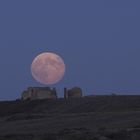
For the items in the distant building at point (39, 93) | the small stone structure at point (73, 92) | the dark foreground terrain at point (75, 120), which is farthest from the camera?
the distant building at point (39, 93)

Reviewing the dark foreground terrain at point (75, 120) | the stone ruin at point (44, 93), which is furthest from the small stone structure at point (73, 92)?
the dark foreground terrain at point (75, 120)

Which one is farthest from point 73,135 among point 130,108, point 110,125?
point 130,108

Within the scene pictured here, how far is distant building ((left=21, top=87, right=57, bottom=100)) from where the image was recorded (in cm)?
9600

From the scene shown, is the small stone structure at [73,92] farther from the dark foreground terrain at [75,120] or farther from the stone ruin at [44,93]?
the dark foreground terrain at [75,120]

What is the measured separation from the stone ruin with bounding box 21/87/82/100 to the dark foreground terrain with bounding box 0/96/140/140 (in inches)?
140

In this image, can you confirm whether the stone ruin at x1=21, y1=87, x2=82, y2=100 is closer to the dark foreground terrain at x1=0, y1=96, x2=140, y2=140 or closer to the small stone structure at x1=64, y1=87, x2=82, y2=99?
the small stone structure at x1=64, y1=87, x2=82, y2=99

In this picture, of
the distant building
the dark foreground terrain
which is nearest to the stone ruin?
the distant building

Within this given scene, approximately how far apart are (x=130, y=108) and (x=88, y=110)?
6123 millimetres

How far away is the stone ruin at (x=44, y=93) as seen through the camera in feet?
314

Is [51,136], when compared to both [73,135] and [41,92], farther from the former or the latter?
[41,92]

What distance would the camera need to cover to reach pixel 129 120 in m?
49.1

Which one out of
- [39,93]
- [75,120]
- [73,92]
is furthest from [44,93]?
[75,120]

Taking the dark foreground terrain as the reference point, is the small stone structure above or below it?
above

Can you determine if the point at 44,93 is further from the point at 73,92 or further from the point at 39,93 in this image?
the point at 73,92
